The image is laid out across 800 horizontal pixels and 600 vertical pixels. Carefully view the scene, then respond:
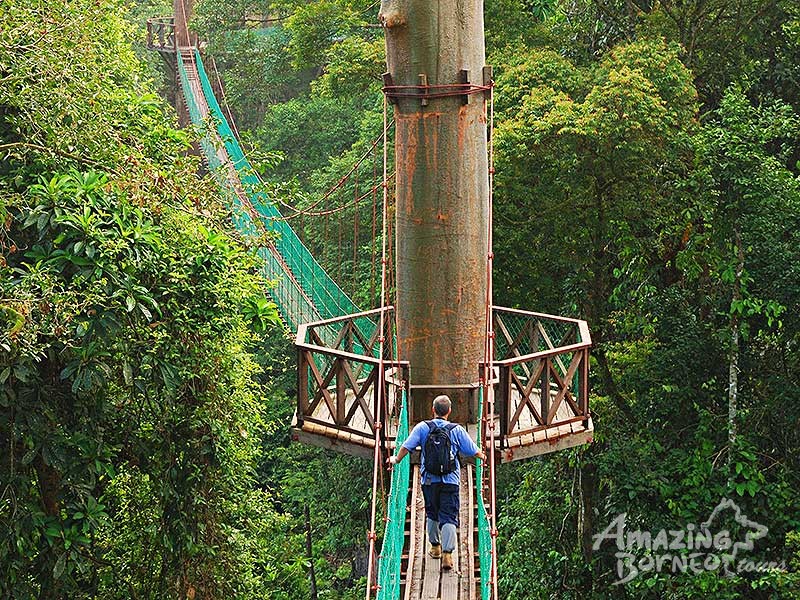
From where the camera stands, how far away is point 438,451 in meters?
3.30

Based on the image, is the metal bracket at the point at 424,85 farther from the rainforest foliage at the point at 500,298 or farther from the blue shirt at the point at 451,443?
the blue shirt at the point at 451,443

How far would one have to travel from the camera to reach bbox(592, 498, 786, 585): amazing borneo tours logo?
6586 mm

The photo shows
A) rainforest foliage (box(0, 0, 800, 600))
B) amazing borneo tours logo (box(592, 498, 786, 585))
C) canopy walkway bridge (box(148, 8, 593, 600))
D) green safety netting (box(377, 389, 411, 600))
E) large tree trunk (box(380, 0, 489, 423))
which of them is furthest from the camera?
amazing borneo tours logo (box(592, 498, 786, 585))

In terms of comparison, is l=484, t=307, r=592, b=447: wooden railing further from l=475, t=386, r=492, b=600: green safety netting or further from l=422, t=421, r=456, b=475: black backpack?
l=422, t=421, r=456, b=475: black backpack

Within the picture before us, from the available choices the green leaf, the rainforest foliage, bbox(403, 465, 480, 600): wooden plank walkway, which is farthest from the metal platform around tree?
the green leaf

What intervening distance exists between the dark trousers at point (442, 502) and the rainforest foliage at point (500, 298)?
118 centimetres

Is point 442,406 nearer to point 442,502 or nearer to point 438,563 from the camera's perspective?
point 442,502

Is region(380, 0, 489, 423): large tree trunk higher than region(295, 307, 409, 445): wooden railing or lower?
higher

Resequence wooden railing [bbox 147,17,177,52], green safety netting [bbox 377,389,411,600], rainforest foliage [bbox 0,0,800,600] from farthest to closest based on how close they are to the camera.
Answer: wooden railing [bbox 147,17,177,52], rainforest foliage [bbox 0,0,800,600], green safety netting [bbox 377,389,411,600]

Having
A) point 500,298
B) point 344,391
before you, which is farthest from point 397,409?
point 500,298

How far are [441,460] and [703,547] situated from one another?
3.98m

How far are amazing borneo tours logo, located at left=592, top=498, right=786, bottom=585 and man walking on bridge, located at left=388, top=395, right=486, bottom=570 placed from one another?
12.0 feet

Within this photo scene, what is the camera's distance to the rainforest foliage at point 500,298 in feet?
13.0

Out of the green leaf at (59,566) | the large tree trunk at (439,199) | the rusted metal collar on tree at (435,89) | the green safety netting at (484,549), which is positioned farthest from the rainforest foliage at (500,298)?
the green safety netting at (484,549)
